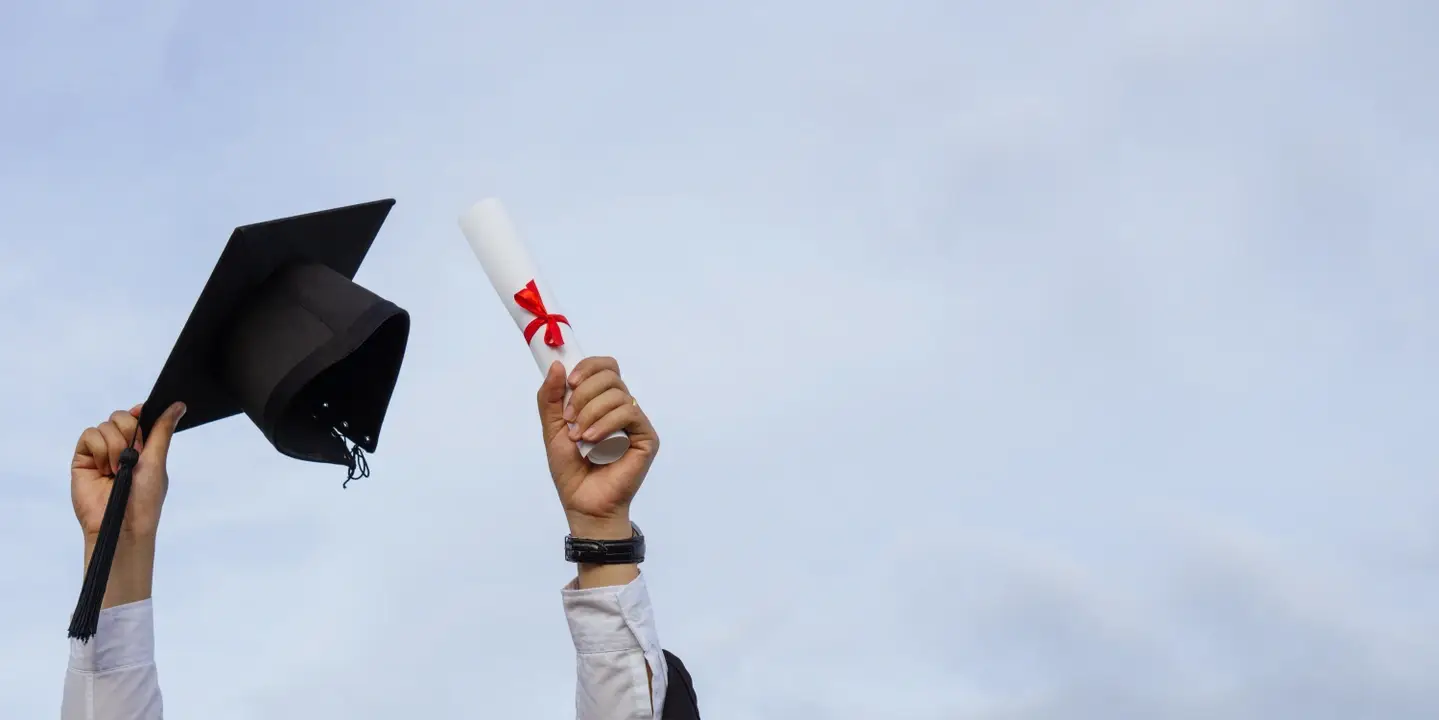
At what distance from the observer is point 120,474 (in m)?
4.97

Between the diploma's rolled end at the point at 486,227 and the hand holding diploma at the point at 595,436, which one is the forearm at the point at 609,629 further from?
the diploma's rolled end at the point at 486,227

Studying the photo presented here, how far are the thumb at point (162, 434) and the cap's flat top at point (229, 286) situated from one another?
0.03 meters

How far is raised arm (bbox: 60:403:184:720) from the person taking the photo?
4852 millimetres

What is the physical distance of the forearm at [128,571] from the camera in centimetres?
498

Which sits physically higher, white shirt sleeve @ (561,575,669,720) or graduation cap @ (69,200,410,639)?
graduation cap @ (69,200,410,639)

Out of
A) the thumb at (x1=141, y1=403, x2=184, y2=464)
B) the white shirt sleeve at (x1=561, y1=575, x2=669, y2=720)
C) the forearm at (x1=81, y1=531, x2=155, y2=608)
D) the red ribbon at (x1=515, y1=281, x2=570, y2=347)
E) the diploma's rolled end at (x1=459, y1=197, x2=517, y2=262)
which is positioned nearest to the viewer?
the white shirt sleeve at (x1=561, y1=575, x2=669, y2=720)

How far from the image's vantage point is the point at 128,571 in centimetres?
502

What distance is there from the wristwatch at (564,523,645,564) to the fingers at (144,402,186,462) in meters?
1.68

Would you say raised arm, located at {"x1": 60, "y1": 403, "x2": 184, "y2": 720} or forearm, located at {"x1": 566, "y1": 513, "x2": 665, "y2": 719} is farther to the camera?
raised arm, located at {"x1": 60, "y1": 403, "x2": 184, "y2": 720}

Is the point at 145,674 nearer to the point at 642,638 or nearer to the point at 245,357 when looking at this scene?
the point at 245,357

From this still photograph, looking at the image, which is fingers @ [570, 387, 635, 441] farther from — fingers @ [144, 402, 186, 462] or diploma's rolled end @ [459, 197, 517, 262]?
fingers @ [144, 402, 186, 462]

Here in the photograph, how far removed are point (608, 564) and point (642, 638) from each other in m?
0.24

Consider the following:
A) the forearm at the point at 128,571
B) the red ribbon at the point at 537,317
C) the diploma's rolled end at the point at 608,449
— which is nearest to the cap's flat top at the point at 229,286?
the forearm at the point at 128,571

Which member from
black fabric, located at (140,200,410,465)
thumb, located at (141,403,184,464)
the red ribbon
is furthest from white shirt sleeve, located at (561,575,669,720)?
thumb, located at (141,403,184,464)
